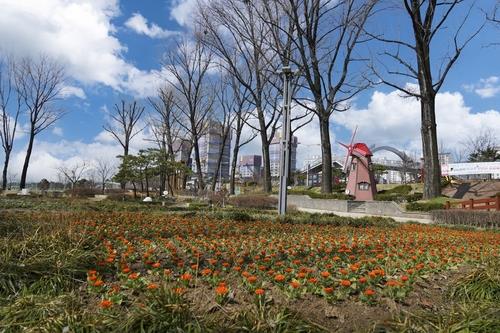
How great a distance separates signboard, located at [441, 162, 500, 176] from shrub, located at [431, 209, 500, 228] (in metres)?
22.7

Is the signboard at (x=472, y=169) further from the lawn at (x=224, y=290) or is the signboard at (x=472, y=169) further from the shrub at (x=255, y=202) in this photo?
the lawn at (x=224, y=290)

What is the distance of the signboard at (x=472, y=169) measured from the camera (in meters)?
34.4

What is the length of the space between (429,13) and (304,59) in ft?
25.1

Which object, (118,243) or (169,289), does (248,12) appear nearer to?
(118,243)

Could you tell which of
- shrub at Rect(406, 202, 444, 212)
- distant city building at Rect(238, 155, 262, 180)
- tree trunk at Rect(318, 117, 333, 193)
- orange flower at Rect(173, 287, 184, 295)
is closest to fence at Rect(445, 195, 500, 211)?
shrub at Rect(406, 202, 444, 212)

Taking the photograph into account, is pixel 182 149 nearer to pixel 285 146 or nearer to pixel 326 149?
pixel 326 149

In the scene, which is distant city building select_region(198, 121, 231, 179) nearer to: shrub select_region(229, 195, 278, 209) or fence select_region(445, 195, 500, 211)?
shrub select_region(229, 195, 278, 209)

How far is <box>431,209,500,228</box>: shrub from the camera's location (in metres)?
14.2

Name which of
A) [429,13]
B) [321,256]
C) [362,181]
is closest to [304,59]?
[429,13]

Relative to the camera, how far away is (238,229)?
7.97m

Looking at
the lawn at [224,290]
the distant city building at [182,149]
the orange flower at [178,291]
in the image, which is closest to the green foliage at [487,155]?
the distant city building at [182,149]

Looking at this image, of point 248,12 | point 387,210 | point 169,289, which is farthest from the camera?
point 248,12

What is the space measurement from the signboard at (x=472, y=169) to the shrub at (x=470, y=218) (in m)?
22.7

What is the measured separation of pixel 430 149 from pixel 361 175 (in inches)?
312
